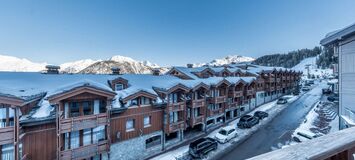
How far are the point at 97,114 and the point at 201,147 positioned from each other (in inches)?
439

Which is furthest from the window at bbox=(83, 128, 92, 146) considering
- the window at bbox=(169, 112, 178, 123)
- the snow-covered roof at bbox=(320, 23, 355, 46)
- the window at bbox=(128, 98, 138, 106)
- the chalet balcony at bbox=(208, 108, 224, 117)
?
the snow-covered roof at bbox=(320, 23, 355, 46)

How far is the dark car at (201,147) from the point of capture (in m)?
21.7

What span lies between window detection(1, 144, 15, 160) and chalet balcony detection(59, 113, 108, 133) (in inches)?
121

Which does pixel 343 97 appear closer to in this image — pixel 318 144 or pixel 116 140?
pixel 318 144

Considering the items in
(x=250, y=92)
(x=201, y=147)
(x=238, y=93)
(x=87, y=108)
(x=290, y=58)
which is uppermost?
(x=290, y=58)

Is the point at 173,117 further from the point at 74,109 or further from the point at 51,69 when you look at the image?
the point at 51,69

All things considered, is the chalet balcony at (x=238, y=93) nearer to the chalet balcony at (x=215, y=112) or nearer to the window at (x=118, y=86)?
the chalet balcony at (x=215, y=112)

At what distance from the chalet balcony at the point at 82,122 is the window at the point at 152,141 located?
6.41 metres

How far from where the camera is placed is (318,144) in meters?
2.07

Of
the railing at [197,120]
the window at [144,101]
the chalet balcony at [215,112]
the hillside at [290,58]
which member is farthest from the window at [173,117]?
the hillside at [290,58]

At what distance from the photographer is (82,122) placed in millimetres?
16891

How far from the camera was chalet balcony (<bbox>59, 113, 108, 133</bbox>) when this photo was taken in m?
16.0

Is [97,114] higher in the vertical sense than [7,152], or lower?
higher

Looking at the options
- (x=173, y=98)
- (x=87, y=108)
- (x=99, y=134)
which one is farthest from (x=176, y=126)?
(x=87, y=108)
